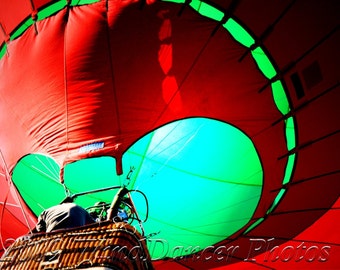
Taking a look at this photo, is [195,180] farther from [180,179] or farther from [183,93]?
[183,93]

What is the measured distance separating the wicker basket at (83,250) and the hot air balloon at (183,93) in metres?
0.48

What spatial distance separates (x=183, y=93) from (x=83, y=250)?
3.41 ft

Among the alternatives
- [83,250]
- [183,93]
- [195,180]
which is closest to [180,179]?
[195,180]

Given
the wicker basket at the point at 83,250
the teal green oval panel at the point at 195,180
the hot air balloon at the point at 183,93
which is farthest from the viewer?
the teal green oval panel at the point at 195,180

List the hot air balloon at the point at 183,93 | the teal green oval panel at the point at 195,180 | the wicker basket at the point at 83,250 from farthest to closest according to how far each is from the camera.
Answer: the teal green oval panel at the point at 195,180, the hot air balloon at the point at 183,93, the wicker basket at the point at 83,250

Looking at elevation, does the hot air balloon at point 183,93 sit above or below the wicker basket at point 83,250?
above

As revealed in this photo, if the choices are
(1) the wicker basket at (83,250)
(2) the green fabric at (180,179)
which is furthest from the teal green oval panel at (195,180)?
(1) the wicker basket at (83,250)

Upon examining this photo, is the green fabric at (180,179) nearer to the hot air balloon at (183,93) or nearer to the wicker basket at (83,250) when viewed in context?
the hot air balloon at (183,93)

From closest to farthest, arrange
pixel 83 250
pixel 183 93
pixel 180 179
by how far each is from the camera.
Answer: pixel 83 250 < pixel 183 93 < pixel 180 179

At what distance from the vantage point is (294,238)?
8.05 ft

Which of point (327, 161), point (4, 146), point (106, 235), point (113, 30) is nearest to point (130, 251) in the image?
point (106, 235)

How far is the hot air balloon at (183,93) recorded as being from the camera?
1.75 meters

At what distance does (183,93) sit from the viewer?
1821mm

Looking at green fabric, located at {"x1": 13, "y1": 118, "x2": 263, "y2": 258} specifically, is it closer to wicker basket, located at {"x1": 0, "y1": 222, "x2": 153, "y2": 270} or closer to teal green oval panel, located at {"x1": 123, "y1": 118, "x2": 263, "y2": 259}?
teal green oval panel, located at {"x1": 123, "y1": 118, "x2": 263, "y2": 259}
